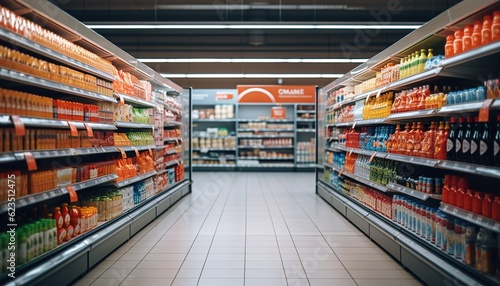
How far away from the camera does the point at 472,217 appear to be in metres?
2.74

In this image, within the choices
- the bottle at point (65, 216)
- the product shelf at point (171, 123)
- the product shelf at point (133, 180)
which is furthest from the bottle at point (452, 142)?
the product shelf at point (171, 123)

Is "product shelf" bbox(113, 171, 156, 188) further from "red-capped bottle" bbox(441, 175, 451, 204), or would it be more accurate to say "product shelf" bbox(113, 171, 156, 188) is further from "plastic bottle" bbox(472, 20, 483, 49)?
"plastic bottle" bbox(472, 20, 483, 49)

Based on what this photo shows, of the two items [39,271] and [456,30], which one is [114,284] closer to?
[39,271]

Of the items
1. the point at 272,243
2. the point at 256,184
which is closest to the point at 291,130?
the point at 256,184

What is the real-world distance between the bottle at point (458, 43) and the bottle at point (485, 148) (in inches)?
25.1

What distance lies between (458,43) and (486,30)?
14.8 inches

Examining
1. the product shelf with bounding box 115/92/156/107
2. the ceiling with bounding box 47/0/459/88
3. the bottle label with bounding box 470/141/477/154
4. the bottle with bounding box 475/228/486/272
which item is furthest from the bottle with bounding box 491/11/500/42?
the ceiling with bounding box 47/0/459/88

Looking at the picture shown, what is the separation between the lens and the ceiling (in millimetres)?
11688

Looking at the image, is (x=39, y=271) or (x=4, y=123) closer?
(x=4, y=123)

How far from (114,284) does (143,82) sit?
11.5 feet

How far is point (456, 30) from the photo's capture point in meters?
3.27

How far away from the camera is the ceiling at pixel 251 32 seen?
38.3 ft

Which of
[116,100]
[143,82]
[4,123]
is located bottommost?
[4,123]

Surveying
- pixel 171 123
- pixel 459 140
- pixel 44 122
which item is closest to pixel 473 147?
pixel 459 140
